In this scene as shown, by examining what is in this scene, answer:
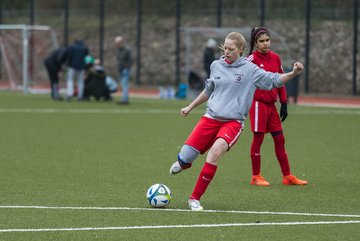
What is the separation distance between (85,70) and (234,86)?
21876mm

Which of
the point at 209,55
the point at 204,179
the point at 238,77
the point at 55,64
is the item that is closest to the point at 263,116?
the point at 238,77

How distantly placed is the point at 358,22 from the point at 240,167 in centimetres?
2050

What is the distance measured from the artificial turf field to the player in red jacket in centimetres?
23

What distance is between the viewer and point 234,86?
34.8ft

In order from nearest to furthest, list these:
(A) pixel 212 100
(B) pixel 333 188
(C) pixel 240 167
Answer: (A) pixel 212 100
(B) pixel 333 188
(C) pixel 240 167

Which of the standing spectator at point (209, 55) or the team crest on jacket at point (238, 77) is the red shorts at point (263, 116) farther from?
the standing spectator at point (209, 55)

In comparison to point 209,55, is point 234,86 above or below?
above

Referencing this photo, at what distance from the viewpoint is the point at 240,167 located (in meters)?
14.7

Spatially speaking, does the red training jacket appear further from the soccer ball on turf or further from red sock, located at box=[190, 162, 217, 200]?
the soccer ball on turf

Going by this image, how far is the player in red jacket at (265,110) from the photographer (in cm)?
1240

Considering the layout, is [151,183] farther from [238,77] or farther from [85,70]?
[85,70]

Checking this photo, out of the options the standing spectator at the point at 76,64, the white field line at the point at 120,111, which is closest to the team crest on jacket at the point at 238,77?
the white field line at the point at 120,111

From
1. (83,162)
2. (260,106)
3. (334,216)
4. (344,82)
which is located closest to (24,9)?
(344,82)

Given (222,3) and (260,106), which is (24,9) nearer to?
(222,3)
